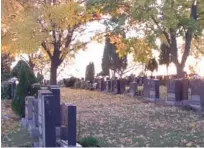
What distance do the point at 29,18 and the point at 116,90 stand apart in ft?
22.5

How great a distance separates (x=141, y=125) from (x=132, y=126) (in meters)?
0.28

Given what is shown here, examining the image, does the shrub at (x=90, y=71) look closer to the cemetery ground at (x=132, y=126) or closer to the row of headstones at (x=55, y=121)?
the cemetery ground at (x=132, y=126)

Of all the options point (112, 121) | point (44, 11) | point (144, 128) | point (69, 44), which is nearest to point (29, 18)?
point (44, 11)

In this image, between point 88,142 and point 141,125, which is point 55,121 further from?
point 141,125

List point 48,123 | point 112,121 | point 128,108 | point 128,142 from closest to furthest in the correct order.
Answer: point 48,123
point 128,142
point 112,121
point 128,108

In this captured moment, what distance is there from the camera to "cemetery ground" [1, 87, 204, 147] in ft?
30.1

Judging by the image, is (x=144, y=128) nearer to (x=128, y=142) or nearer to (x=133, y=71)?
(x=128, y=142)

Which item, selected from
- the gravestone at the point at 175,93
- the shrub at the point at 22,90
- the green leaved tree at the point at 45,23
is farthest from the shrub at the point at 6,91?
the gravestone at the point at 175,93

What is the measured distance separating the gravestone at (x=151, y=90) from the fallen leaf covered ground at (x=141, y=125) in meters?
1.67

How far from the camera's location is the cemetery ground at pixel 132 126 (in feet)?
30.1

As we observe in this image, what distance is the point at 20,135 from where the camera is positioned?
10.2m

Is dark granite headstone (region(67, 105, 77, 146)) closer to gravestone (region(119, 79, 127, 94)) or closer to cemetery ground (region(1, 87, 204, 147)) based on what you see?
cemetery ground (region(1, 87, 204, 147))

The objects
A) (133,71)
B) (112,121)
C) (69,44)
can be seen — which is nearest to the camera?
(112,121)

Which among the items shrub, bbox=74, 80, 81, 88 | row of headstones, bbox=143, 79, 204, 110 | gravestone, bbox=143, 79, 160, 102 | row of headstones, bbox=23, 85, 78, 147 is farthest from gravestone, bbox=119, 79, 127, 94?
row of headstones, bbox=23, 85, 78, 147
